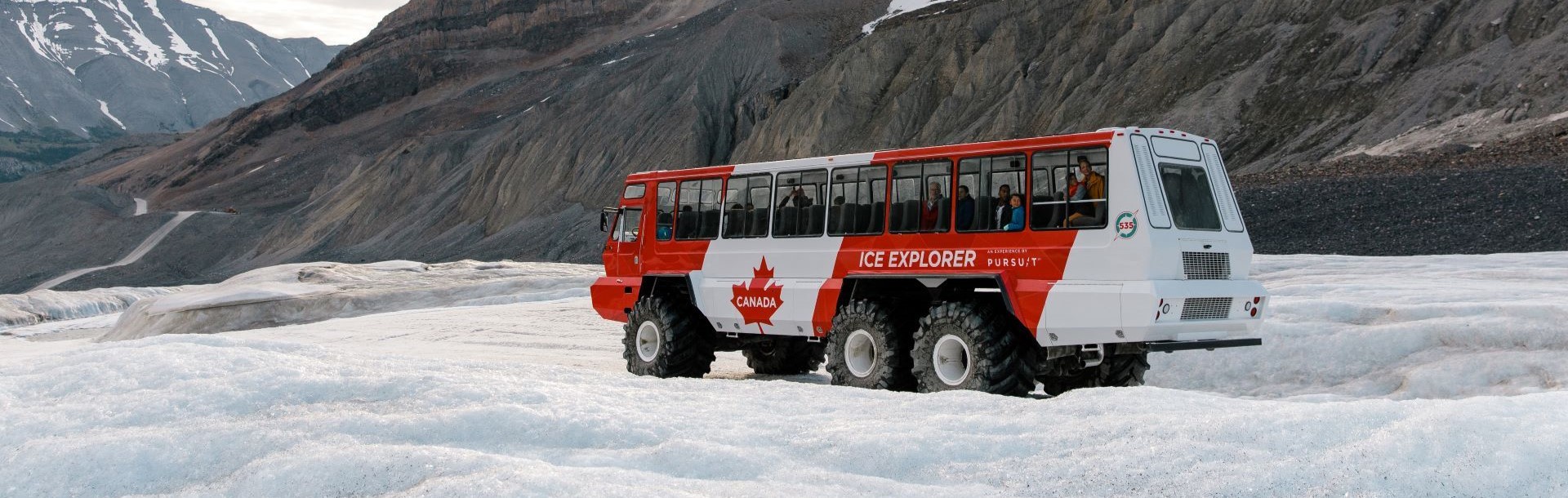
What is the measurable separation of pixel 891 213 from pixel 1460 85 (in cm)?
3615

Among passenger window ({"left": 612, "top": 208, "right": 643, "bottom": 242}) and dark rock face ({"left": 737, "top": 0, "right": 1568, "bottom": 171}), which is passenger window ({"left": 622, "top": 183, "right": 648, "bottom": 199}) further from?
dark rock face ({"left": 737, "top": 0, "right": 1568, "bottom": 171})

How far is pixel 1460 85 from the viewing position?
1690 inches

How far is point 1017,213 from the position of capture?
42.0ft

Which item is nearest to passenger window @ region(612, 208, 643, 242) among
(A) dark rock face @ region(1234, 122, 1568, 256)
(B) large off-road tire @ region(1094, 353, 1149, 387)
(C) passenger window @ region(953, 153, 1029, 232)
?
(C) passenger window @ region(953, 153, 1029, 232)

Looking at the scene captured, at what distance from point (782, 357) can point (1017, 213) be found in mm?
5556

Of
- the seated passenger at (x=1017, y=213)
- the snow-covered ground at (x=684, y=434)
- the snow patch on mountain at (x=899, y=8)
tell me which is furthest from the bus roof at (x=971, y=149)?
the snow patch on mountain at (x=899, y=8)

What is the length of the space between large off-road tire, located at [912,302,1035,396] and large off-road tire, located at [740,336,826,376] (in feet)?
13.2

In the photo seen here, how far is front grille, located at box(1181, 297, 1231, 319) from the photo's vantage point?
12031mm

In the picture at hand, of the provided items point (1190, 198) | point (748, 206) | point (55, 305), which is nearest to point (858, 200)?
point (748, 206)

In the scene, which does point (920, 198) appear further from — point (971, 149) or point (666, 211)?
point (666, 211)

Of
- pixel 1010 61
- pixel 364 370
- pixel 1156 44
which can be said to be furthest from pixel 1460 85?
pixel 364 370

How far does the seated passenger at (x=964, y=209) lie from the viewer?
13.3m

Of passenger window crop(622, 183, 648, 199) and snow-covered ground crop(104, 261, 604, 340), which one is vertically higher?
passenger window crop(622, 183, 648, 199)

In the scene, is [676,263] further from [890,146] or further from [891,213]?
[890,146]
